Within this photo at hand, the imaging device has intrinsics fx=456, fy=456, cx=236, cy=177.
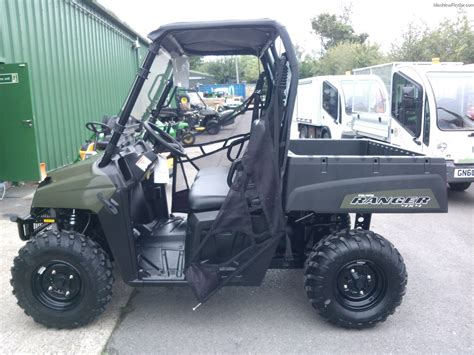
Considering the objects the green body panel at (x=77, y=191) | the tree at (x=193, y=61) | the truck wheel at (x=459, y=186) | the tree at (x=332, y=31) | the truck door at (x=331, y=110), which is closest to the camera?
the green body panel at (x=77, y=191)

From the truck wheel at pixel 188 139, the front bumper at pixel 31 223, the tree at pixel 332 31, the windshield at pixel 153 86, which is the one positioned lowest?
the front bumper at pixel 31 223

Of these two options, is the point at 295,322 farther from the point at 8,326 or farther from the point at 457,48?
the point at 457,48

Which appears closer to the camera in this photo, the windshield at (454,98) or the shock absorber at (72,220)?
the shock absorber at (72,220)

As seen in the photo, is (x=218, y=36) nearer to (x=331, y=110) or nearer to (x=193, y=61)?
(x=193, y=61)

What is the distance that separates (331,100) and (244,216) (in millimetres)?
9147

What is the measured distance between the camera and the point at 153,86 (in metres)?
3.46

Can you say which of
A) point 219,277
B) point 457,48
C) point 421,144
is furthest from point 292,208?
point 457,48

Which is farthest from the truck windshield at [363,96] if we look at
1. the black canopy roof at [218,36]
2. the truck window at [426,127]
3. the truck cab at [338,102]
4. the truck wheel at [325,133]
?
the black canopy roof at [218,36]

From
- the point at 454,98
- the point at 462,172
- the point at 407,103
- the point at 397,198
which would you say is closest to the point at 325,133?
the point at 407,103

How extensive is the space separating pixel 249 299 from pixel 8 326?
1.78 metres

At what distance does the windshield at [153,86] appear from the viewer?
3229mm

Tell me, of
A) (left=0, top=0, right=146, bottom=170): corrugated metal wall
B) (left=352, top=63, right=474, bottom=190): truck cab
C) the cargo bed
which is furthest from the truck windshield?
the cargo bed

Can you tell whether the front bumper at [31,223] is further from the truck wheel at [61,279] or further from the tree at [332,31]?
the tree at [332,31]

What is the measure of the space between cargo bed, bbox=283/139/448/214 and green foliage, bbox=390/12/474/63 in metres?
21.0
